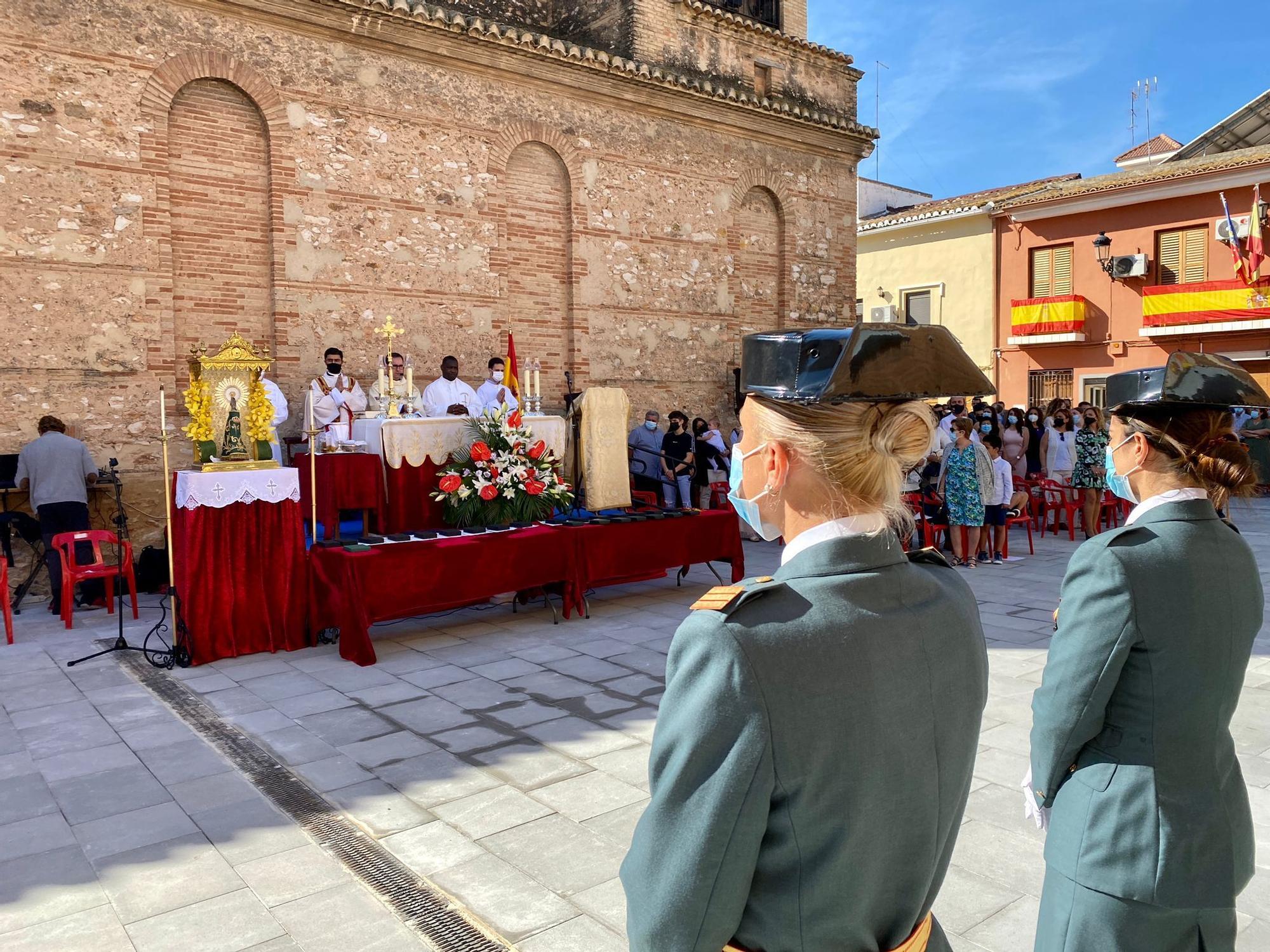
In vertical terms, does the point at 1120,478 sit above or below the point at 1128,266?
below

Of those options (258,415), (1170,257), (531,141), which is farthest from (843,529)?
(1170,257)

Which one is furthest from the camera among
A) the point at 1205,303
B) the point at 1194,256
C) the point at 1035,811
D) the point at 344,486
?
the point at 1194,256

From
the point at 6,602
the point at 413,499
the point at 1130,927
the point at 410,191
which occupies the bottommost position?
the point at 6,602

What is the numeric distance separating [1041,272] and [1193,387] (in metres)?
26.2

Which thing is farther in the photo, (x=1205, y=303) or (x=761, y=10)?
(x=1205, y=303)

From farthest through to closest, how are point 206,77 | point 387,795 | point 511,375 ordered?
point 511,375 → point 206,77 → point 387,795

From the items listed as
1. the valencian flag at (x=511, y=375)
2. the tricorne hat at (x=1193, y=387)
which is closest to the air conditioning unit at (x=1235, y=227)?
the valencian flag at (x=511, y=375)

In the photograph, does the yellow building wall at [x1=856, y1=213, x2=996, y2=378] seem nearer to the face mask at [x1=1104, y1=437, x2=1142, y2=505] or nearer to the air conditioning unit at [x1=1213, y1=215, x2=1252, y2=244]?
the air conditioning unit at [x1=1213, y1=215, x2=1252, y2=244]

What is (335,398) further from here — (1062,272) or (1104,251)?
(1062,272)

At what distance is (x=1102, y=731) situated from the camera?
213 centimetres

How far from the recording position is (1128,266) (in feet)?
77.7

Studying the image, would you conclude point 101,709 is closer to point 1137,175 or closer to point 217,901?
point 217,901

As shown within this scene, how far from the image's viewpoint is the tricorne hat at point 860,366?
1.40 meters

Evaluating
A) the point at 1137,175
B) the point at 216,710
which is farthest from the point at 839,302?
the point at 216,710
